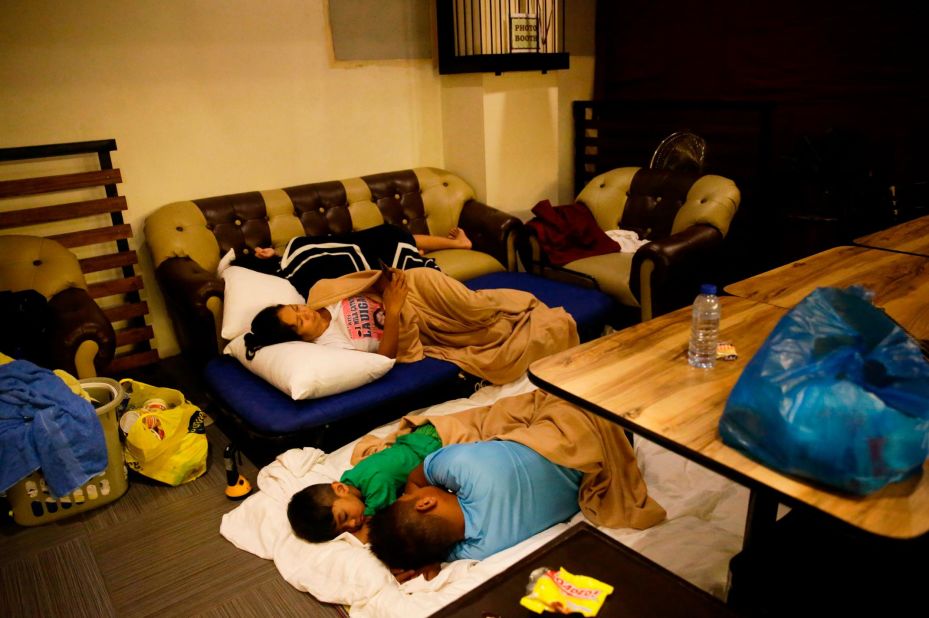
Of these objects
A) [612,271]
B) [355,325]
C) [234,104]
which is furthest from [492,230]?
[234,104]

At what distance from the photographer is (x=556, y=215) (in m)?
3.89

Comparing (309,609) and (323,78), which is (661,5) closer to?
(323,78)

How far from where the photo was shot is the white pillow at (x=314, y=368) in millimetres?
2447

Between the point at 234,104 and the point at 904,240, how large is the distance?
323 cm

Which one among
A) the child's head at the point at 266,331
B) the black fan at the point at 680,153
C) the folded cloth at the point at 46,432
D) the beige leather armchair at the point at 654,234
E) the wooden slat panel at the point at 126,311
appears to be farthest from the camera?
the black fan at the point at 680,153

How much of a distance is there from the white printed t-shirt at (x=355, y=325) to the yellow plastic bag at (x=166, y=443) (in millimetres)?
599

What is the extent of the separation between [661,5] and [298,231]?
9.55ft

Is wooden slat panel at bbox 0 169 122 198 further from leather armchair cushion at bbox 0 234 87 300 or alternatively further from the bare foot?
the bare foot

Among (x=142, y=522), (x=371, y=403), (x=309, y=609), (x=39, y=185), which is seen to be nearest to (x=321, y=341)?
(x=371, y=403)

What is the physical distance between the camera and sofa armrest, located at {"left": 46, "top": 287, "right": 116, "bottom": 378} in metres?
2.59

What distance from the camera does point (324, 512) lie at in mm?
1966

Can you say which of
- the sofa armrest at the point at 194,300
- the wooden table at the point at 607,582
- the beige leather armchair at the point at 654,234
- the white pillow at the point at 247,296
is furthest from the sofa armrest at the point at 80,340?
the beige leather armchair at the point at 654,234

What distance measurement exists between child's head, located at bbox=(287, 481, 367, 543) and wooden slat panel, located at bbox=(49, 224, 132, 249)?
197 centimetres

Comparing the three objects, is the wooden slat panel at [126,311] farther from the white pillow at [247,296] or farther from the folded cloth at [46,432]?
the folded cloth at [46,432]
